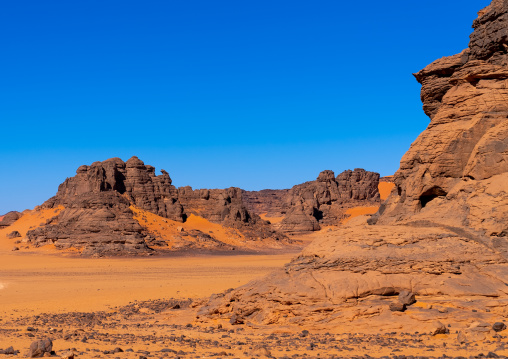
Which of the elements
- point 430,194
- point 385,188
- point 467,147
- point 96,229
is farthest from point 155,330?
point 385,188

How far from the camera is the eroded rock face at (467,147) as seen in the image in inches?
525

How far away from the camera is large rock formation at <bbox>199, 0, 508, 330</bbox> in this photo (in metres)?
11.5

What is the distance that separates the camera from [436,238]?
490 inches

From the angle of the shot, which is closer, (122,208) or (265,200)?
(122,208)

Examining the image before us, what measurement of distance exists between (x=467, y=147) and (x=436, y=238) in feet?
10.7

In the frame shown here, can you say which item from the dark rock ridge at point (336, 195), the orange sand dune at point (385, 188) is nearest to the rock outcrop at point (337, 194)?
the dark rock ridge at point (336, 195)

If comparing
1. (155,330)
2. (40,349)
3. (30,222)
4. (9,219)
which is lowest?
(155,330)

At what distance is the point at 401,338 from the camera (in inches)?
395

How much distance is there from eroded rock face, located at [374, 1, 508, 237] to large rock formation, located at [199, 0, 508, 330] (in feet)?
0.09

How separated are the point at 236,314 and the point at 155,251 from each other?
35.3m

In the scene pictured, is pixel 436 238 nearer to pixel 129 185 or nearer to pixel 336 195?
pixel 129 185

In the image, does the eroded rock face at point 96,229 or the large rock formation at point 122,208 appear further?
the large rock formation at point 122,208

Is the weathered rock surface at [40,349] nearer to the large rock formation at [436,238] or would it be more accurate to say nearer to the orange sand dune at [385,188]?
the large rock formation at [436,238]

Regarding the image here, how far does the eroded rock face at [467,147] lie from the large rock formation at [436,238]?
0.03 metres
